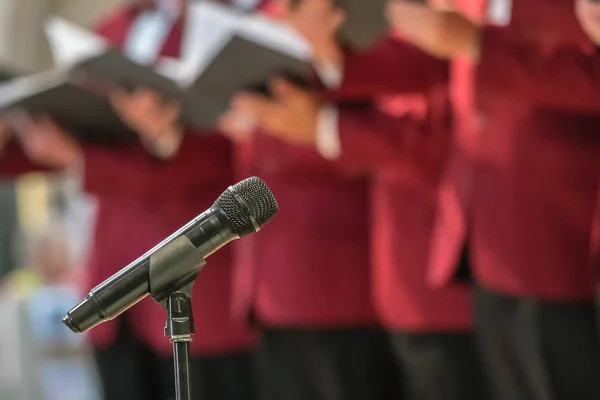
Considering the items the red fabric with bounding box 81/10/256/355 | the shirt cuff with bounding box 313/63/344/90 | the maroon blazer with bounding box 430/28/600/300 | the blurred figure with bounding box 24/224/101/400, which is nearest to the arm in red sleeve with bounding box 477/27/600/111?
the maroon blazer with bounding box 430/28/600/300

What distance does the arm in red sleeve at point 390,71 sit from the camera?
164 cm

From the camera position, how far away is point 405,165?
1665mm

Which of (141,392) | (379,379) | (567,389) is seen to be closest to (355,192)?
(379,379)

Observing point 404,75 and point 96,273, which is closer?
point 404,75

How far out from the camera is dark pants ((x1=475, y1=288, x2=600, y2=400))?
1.23 meters

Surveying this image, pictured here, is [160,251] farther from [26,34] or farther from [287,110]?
[26,34]

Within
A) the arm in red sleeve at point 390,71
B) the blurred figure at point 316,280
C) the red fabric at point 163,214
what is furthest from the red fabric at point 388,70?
the red fabric at point 163,214

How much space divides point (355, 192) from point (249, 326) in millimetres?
397

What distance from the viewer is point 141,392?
7.74 feet

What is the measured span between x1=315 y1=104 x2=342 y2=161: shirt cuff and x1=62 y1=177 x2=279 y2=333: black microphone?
2.62ft

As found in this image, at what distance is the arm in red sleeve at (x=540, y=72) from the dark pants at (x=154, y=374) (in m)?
1.18

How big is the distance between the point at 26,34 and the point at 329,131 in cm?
180

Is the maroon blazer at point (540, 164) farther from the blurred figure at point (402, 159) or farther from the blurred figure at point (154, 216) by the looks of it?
the blurred figure at point (154, 216)

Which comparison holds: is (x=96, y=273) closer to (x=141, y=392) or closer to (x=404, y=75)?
(x=141, y=392)
